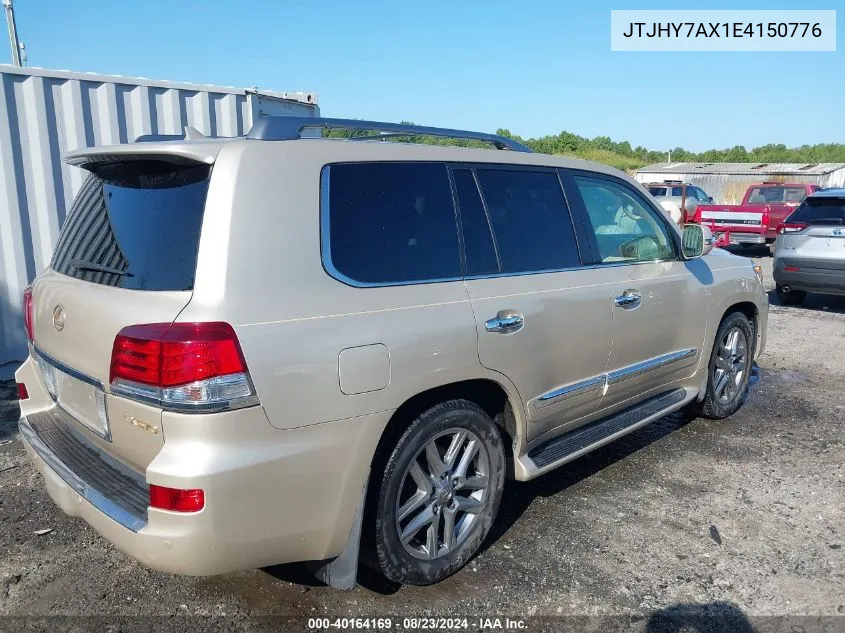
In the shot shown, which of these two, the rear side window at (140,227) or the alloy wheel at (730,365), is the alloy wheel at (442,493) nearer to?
the rear side window at (140,227)

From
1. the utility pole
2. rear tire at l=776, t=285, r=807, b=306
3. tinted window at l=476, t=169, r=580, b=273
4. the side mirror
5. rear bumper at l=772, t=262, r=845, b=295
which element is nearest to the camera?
tinted window at l=476, t=169, r=580, b=273

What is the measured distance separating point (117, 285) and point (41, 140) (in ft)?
14.3

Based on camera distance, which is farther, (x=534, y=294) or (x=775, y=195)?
(x=775, y=195)

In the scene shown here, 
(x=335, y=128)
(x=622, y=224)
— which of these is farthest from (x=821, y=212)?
(x=335, y=128)

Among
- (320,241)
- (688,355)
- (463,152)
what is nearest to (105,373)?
(320,241)

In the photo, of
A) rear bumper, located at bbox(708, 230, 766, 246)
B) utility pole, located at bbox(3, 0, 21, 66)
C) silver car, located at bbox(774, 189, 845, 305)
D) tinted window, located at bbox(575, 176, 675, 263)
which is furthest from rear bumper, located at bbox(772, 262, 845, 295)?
utility pole, located at bbox(3, 0, 21, 66)

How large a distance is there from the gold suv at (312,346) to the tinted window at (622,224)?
22 cm

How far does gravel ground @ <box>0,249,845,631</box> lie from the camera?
2.79 m

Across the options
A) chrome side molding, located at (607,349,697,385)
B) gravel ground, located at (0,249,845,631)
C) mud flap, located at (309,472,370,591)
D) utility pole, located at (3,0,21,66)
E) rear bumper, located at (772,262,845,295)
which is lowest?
gravel ground, located at (0,249,845,631)

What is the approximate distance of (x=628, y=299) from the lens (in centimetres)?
370

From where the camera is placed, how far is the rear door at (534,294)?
3006mm

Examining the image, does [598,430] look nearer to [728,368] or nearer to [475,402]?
[475,402]

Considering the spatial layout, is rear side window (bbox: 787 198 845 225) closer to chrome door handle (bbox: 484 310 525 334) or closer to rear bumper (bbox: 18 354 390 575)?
chrome door handle (bbox: 484 310 525 334)

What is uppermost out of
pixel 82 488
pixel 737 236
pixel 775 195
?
pixel 775 195
